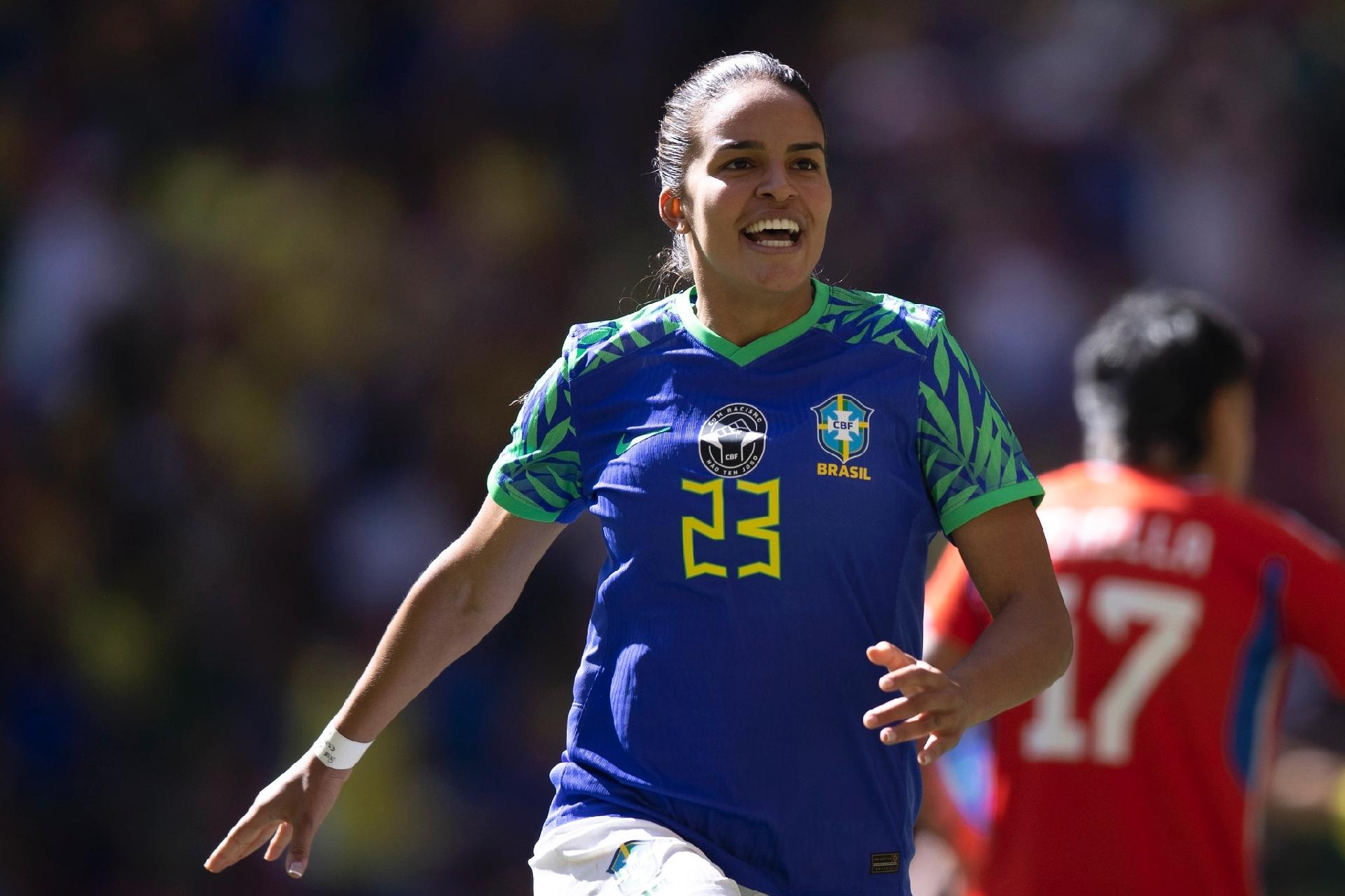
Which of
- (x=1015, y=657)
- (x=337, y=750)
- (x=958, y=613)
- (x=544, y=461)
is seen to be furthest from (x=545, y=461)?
(x=958, y=613)

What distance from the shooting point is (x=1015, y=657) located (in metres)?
2.68

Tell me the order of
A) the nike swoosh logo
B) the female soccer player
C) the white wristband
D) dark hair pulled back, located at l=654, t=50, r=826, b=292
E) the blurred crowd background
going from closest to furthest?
the female soccer player, the nike swoosh logo, dark hair pulled back, located at l=654, t=50, r=826, b=292, the white wristband, the blurred crowd background

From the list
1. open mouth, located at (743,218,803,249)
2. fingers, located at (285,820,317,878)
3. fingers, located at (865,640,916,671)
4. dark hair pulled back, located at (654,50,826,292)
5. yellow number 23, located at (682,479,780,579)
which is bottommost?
fingers, located at (285,820,317,878)

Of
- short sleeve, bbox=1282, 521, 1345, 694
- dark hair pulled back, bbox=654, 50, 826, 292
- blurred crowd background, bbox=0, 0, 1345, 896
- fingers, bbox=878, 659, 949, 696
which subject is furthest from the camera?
blurred crowd background, bbox=0, 0, 1345, 896

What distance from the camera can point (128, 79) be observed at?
364 inches

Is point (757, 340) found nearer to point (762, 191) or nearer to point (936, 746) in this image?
point (762, 191)

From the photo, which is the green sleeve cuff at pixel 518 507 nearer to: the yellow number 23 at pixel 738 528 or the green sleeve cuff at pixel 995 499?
the yellow number 23 at pixel 738 528

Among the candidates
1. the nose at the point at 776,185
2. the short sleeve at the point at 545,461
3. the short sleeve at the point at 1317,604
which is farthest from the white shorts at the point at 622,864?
the short sleeve at the point at 1317,604

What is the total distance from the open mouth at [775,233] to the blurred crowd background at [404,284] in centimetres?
471

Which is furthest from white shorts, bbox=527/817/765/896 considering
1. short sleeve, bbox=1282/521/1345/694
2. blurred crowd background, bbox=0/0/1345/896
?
blurred crowd background, bbox=0/0/1345/896

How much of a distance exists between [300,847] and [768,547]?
45.2 inches

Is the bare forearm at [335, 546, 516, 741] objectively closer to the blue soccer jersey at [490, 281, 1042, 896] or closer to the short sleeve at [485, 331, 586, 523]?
the short sleeve at [485, 331, 586, 523]

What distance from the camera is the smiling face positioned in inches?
117

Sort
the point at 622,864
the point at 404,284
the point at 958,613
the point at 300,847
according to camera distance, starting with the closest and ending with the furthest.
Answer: the point at 622,864 → the point at 300,847 → the point at 958,613 → the point at 404,284
